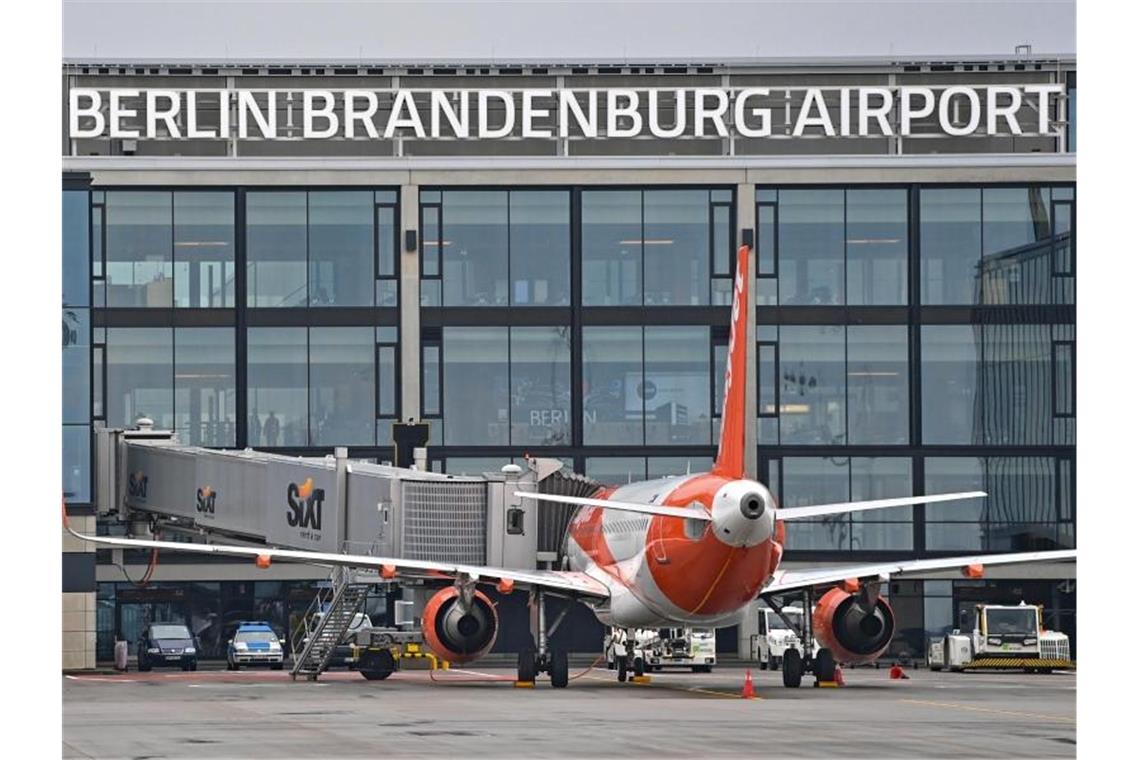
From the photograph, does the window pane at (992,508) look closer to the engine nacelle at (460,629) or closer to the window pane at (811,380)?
the window pane at (811,380)

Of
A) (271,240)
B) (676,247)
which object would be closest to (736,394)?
(676,247)

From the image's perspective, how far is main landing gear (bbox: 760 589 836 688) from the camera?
52.3 m

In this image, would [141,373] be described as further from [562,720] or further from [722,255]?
[562,720]

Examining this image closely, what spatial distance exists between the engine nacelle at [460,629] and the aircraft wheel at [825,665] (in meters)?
8.70

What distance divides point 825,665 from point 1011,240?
3809 centimetres

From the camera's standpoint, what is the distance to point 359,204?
8738 cm

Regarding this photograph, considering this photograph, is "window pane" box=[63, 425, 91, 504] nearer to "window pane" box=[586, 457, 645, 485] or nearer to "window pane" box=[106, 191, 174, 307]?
"window pane" box=[106, 191, 174, 307]

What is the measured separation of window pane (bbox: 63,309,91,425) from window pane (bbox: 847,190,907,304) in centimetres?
3480

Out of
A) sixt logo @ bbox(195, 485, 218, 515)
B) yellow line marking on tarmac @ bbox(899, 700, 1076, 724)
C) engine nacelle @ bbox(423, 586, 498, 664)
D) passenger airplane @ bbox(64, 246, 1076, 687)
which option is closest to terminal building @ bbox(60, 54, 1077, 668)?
sixt logo @ bbox(195, 485, 218, 515)

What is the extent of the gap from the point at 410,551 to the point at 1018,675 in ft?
83.2

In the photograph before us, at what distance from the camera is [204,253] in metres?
86.9

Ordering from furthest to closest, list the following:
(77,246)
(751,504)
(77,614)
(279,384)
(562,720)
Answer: (279,384) < (77,614) < (77,246) < (751,504) < (562,720)
